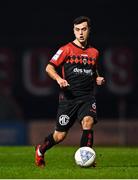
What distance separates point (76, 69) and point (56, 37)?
14.5m

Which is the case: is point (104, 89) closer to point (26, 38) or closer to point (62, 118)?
point (26, 38)

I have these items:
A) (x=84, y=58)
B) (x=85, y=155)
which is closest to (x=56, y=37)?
(x=84, y=58)

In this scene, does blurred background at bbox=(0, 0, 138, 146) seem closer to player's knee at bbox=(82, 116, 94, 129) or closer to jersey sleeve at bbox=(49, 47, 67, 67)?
jersey sleeve at bbox=(49, 47, 67, 67)

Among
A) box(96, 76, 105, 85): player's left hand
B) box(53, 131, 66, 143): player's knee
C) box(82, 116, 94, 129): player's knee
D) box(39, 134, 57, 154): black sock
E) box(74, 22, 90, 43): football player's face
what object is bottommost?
box(39, 134, 57, 154): black sock

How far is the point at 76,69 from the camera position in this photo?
11.7 metres

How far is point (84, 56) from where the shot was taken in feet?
38.7

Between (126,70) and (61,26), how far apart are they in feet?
7.25

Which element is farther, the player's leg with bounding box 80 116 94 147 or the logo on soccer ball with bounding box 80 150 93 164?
the player's leg with bounding box 80 116 94 147

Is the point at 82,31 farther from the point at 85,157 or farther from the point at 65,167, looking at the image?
the point at 65,167

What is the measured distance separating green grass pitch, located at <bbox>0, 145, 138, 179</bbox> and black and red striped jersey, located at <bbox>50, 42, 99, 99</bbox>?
0.96 meters

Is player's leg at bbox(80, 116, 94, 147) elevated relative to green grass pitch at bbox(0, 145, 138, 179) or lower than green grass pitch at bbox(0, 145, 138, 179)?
elevated

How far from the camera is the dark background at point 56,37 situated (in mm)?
25688

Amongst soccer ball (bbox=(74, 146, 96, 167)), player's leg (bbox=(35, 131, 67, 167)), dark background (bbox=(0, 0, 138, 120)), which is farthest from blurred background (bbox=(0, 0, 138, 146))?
soccer ball (bbox=(74, 146, 96, 167))

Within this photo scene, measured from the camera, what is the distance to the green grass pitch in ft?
33.9
